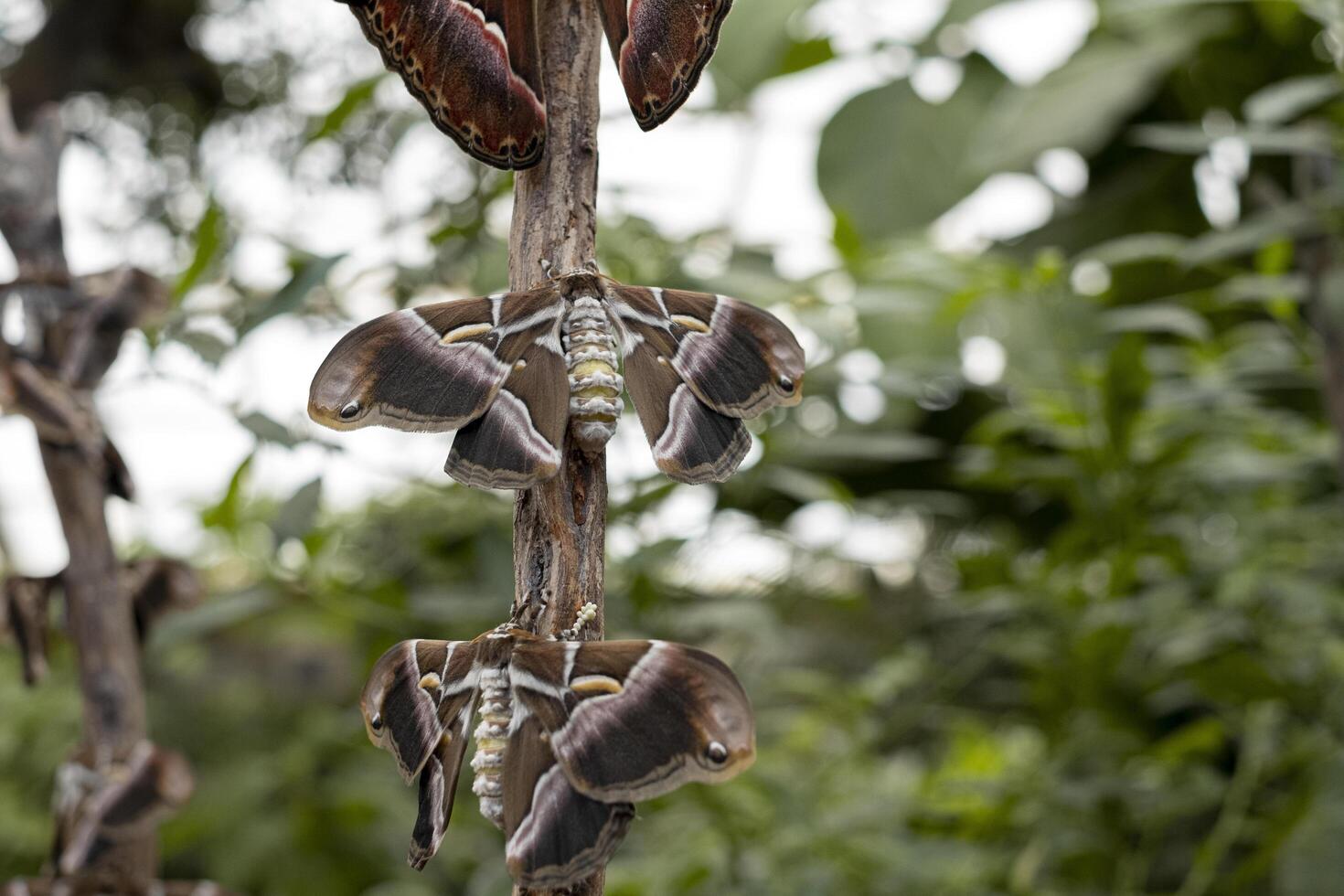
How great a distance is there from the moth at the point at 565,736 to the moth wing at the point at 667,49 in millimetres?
198

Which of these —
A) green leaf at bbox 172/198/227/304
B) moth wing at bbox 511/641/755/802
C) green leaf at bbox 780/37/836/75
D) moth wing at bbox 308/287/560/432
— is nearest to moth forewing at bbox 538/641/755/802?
moth wing at bbox 511/641/755/802

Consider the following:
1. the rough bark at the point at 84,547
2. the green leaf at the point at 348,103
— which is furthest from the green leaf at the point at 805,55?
the rough bark at the point at 84,547

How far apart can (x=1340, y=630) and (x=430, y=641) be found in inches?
46.6

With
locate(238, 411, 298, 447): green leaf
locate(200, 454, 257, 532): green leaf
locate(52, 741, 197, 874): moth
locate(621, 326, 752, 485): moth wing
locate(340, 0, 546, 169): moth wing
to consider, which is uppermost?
locate(340, 0, 546, 169): moth wing

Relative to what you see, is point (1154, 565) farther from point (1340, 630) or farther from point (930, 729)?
point (930, 729)

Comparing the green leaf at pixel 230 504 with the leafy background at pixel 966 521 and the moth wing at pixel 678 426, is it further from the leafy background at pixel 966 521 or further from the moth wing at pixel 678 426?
the moth wing at pixel 678 426

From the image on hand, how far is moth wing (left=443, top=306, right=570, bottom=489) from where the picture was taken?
0.41 meters

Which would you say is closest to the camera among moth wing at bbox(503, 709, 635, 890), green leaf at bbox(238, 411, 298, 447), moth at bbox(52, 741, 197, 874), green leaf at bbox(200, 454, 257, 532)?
moth wing at bbox(503, 709, 635, 890)

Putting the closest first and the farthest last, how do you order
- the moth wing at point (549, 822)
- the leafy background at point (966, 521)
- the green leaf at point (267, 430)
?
the moth wing at point (549, 822)
the green leaf at point (267, 430)
the leafy background at point (966, 521)

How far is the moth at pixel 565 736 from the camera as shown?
38 cm

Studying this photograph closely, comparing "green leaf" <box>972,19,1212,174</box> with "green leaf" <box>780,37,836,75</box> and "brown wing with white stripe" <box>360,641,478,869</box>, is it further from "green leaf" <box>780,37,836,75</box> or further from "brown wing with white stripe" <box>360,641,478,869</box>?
"brown wing with white stripe" <box>360,641,478,869</box>

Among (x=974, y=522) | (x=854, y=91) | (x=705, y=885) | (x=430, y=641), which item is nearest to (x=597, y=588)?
(x=430, y=641)

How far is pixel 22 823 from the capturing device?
190cm

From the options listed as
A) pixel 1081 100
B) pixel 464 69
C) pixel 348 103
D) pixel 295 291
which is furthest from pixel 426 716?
pixel 1081 100
